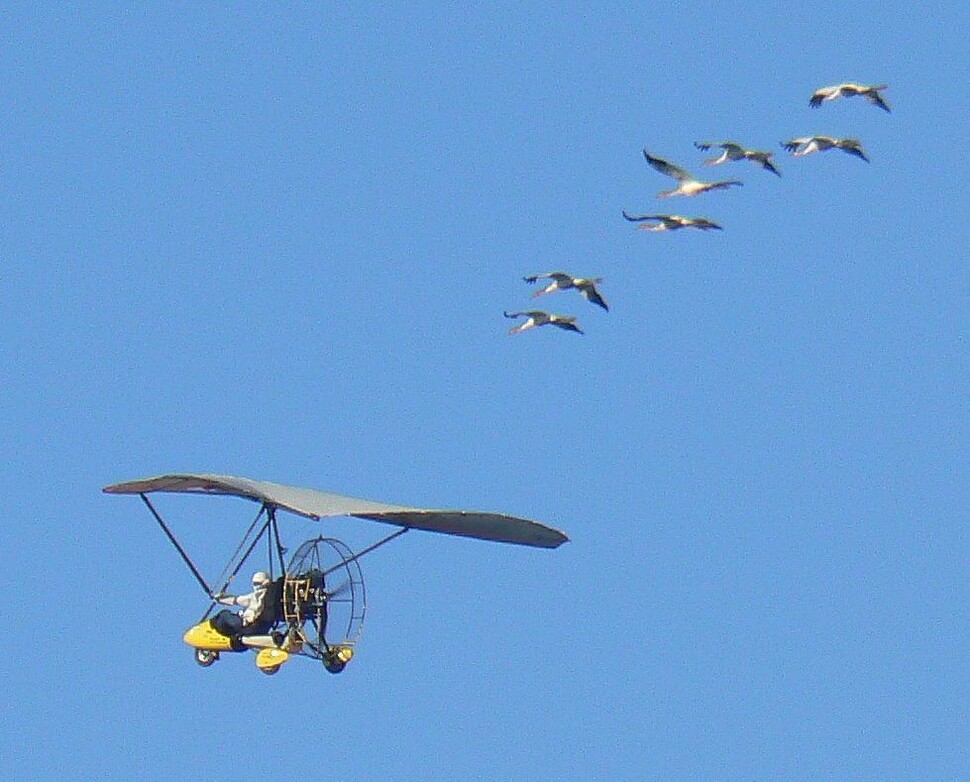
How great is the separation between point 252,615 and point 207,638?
5.19ft

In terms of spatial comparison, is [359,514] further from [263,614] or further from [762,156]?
[762,156]

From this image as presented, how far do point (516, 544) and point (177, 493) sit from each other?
30.2 feet

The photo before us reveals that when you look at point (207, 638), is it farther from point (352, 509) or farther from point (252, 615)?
point (352, 509)

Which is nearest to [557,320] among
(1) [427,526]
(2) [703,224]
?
(2) [703,224]

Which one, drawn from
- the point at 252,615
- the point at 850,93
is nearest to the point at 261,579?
the point at 252,615

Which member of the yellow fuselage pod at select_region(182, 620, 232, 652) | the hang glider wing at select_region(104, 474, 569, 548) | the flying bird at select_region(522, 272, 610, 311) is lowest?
the yellow fuselage pod at select_region(182, 620, 232, 652)

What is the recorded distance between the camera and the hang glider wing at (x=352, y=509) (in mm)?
77062

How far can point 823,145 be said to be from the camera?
9450 cm

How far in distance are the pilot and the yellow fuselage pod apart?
0.27 metres

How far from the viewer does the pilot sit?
79500 mm

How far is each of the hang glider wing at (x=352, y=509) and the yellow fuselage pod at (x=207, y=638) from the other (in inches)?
136

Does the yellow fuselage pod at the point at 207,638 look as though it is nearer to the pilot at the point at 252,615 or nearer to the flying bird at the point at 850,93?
the pilot at the point at 252,615

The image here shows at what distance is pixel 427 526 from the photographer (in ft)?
263

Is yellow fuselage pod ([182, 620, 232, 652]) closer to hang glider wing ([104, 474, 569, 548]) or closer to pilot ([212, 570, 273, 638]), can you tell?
pilot ([212, 570, 273, 638])
